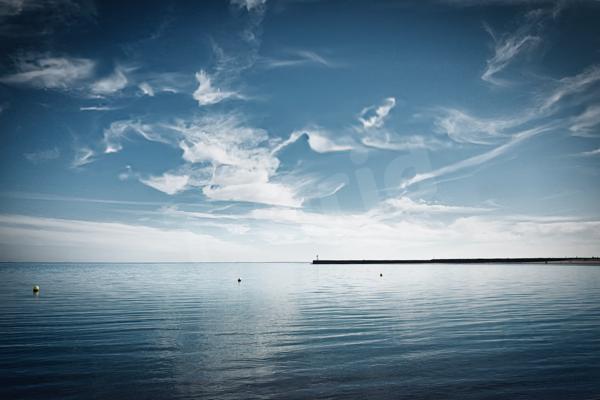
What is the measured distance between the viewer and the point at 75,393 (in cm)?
1370

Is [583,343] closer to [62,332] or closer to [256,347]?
[256,347]

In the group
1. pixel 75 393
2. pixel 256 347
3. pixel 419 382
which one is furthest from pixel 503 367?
pixel 75 393

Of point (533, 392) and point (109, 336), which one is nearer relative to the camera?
point (533, 392)

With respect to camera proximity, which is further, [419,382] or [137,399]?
[419,382]

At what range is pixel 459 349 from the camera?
1967cm

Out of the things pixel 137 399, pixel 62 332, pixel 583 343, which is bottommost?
pixel 583 343

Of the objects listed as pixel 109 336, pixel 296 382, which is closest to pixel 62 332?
pixel 109 336

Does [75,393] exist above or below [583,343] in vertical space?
above

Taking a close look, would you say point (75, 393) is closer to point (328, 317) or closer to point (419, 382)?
point (419, 382)

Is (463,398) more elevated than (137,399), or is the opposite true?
(137,399)

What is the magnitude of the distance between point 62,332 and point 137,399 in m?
16.1

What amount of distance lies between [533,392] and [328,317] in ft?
63.0

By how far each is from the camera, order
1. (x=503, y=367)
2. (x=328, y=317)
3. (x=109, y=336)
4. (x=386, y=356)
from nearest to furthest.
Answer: (x=503, y=367) < (x=386, y=356) < (x=109, y=336) < (x=328, y=317)

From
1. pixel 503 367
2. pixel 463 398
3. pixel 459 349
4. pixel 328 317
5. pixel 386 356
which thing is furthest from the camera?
pixel 328 317
